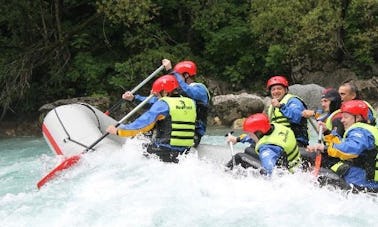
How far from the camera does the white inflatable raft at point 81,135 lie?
621 cm

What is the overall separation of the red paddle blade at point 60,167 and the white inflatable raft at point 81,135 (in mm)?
351

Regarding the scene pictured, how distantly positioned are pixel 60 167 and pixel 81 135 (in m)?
0.81

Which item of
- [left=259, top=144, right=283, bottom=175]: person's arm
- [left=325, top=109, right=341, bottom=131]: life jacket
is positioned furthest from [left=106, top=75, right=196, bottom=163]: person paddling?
[left=325, top=109, right=341, bottom=131]: life jacket

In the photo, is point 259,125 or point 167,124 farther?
point 167,124

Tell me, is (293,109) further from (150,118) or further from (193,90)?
(150,118)

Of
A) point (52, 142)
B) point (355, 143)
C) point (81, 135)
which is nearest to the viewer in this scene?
point (355, 143)

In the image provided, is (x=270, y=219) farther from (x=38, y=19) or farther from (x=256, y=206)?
(x=38, y=19)

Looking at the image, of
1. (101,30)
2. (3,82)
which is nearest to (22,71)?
(3,82)

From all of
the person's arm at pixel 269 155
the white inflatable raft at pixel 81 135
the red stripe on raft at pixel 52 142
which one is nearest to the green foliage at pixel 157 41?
the white inflatable raft at pixel 81 135

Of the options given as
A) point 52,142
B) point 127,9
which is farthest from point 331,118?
point 127,9

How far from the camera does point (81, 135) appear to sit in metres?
6.70

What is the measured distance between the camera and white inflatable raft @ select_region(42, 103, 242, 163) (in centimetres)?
621

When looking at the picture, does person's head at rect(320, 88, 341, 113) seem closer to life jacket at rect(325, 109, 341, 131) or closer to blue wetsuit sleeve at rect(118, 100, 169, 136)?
life jacket at rect(325, 109, 341, 131)

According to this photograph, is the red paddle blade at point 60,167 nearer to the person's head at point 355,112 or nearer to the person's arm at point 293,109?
the person's arm at point 293,109
